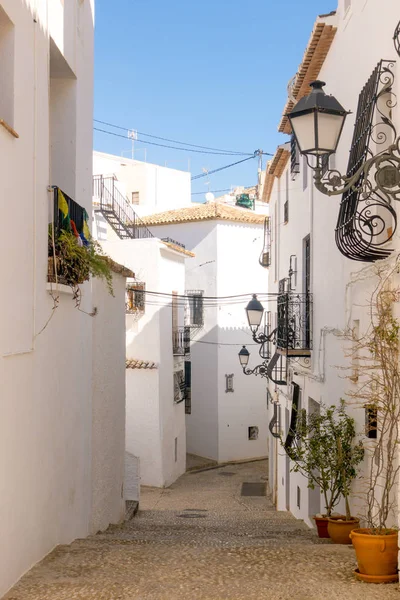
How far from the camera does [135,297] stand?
25.3 metres

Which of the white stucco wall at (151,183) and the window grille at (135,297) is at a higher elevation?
the white stucco wall at (151,183)

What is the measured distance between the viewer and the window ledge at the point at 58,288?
780 centimetres

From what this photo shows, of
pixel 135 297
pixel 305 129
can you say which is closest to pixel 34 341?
pixel 305 129

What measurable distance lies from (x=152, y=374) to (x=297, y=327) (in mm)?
10918

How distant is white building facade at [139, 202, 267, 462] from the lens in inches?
1236

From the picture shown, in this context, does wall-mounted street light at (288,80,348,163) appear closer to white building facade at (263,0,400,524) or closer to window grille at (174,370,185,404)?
white building facade at (263,0,400,524)

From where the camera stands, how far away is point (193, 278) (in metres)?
33.3

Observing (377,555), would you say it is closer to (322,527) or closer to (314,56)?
(322,527)

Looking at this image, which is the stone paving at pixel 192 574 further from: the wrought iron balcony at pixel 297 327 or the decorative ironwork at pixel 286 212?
the decorative ironwork at pixel 286 212

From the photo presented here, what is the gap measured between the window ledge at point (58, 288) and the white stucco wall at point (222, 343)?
75.1 ft

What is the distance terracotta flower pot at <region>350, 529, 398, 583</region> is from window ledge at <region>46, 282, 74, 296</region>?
12.4 feet

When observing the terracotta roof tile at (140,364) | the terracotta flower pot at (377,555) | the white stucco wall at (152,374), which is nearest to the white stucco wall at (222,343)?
the white stucco wall at (152,374)

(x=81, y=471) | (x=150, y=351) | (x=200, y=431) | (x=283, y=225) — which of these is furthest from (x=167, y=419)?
(x=81, y=471)

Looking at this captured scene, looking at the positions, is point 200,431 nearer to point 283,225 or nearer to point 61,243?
point 283,225
